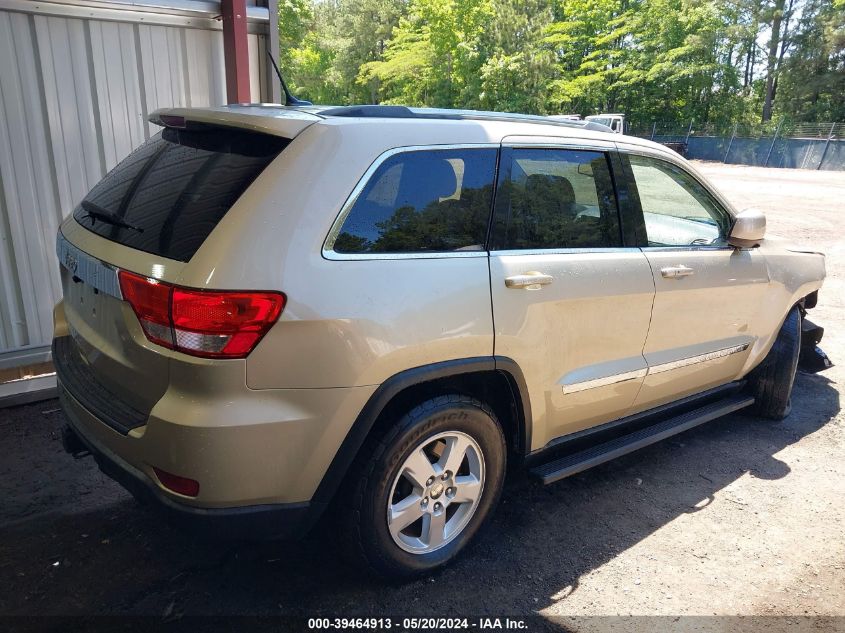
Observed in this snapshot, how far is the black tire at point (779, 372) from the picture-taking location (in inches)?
177

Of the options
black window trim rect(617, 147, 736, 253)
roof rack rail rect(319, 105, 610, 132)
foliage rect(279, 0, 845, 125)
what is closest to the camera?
roof rack rail rect(319, 105, 610, 132)

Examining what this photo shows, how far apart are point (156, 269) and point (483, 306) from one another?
1207 mm

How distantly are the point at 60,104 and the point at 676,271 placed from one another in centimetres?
419

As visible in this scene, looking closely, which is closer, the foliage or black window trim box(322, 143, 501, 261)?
black window trim box(322, 143, 501, 261)

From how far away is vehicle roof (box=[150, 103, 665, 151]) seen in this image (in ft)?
8.11

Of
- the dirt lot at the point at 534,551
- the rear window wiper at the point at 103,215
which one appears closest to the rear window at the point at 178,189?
the rear window wiper at the point at 103,215

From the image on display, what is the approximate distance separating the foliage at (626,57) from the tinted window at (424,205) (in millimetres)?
40120

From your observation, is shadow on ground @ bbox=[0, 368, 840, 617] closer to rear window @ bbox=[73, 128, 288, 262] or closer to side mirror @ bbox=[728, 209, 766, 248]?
rear window @ bbox=[73, 128, 288, 262]

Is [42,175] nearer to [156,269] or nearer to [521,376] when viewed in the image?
[156,269]

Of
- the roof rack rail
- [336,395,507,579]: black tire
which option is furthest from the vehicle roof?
[336,395,507,579]: black tire

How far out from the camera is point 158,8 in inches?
194

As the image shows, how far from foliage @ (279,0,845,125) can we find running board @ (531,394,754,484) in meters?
39.7

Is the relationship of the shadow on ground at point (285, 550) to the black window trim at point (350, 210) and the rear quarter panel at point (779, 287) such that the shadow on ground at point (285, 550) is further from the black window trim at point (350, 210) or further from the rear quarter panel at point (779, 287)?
the black window trim at point (350, 210)

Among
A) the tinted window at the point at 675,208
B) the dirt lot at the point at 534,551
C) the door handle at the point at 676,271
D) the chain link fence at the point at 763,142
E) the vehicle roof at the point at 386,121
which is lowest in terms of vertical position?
the chain link fence at the point at 763,142
